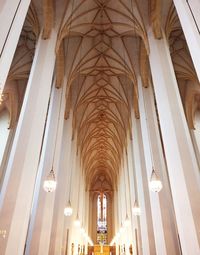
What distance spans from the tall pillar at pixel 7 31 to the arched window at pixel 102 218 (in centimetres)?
2998

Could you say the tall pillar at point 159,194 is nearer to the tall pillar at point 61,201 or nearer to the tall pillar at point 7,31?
the tall pillar at point 61,201

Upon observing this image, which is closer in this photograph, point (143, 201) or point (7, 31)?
point (7, 31)

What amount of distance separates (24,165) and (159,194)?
5.32 m

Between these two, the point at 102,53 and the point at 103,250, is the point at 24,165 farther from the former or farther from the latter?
the point at 103,250

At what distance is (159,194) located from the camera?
863cm

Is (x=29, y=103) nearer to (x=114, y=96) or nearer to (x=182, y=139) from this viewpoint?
(x=182, y=139)

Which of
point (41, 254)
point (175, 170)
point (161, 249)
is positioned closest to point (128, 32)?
point (175, 170)

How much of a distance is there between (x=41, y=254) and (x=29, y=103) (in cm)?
540

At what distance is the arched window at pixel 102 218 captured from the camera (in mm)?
30467

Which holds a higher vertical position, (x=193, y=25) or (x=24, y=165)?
(x=193, y=25)

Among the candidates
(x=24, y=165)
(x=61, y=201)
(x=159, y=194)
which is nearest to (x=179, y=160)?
(x=159, y=194)

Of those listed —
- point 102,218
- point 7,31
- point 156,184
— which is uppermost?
point 102,218

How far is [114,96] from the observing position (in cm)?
1695

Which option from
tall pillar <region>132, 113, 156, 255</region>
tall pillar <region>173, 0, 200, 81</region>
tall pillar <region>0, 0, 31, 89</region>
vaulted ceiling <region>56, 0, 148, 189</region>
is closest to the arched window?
vaulted ceiling <region>56, 0, 148, 189</region>
